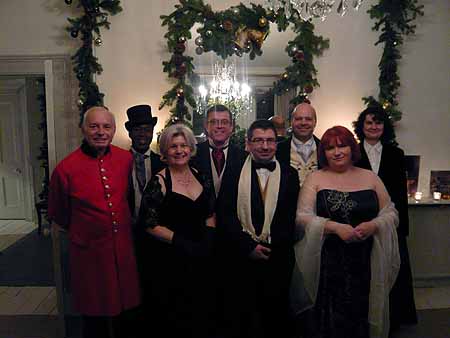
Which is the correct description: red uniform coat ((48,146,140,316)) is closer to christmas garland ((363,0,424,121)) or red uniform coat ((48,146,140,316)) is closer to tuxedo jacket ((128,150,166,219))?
Result: tuxedo jacket ((128,150,166,219))

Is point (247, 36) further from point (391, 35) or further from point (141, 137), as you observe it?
point (141, 137)

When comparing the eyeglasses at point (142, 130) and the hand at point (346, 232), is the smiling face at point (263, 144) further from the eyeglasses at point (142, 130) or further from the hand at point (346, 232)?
the eyeglasses at point (142, 130)

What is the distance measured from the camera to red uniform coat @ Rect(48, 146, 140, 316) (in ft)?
6.39

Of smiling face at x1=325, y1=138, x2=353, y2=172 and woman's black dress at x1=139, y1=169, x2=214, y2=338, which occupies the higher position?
smiling face at x1=325, y1=138, x2=353, y2=172

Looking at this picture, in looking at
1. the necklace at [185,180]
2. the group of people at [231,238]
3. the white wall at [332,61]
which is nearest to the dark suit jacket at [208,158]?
the group of people at [231,238]

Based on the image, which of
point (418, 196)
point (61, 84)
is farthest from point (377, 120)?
point (61, 84)

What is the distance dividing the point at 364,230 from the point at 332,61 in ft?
6.26

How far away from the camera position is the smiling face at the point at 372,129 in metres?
2.53

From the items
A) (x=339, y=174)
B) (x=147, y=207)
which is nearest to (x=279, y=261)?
(x=339, y=174)

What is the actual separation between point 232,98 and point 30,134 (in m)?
3.88

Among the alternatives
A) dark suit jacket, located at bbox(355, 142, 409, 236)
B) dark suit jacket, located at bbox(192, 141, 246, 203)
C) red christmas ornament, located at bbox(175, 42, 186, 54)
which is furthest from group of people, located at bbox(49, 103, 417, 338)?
red christmas ornament, located at bbox(175, 42, 186, 54)

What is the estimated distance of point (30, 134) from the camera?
5629 millimetres

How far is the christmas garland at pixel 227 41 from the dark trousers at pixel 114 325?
5.26 ft

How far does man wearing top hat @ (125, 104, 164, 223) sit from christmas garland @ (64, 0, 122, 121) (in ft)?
2.76
